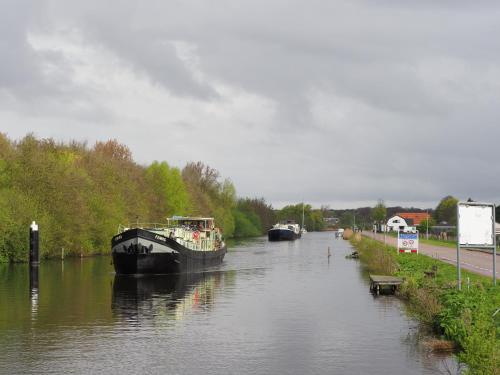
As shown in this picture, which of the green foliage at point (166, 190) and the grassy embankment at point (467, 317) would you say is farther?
the green foliage at point (166, 190)

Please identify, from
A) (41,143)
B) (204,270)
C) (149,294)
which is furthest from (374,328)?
(41,143)

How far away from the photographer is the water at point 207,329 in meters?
24.4

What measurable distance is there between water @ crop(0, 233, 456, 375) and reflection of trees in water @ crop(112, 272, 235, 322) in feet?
0.23

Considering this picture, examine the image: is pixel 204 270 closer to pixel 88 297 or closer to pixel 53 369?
pixel 88 297

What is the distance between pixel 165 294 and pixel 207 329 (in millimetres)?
15324

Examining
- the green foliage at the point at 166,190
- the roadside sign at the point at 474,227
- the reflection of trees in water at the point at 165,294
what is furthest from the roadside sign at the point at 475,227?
the green foliage at the point at 166,190

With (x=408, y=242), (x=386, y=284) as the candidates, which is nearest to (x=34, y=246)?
(x=408, y=242)

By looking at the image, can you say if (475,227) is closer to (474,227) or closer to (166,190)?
(474,227)

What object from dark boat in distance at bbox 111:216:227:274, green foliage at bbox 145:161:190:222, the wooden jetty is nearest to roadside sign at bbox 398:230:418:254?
dark boat in distance at bbox 111:216:227:274

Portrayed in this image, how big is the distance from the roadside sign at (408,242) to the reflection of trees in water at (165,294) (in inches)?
611

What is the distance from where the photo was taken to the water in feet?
80.0

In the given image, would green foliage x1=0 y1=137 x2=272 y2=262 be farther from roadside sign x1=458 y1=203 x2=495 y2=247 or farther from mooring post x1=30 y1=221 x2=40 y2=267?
roadside sign x1=458 y1=203 x2=495 y2=247

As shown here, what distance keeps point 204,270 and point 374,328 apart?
36064 mm

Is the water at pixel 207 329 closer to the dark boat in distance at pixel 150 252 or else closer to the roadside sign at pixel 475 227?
the dark boat in distance at pixel 150 252
